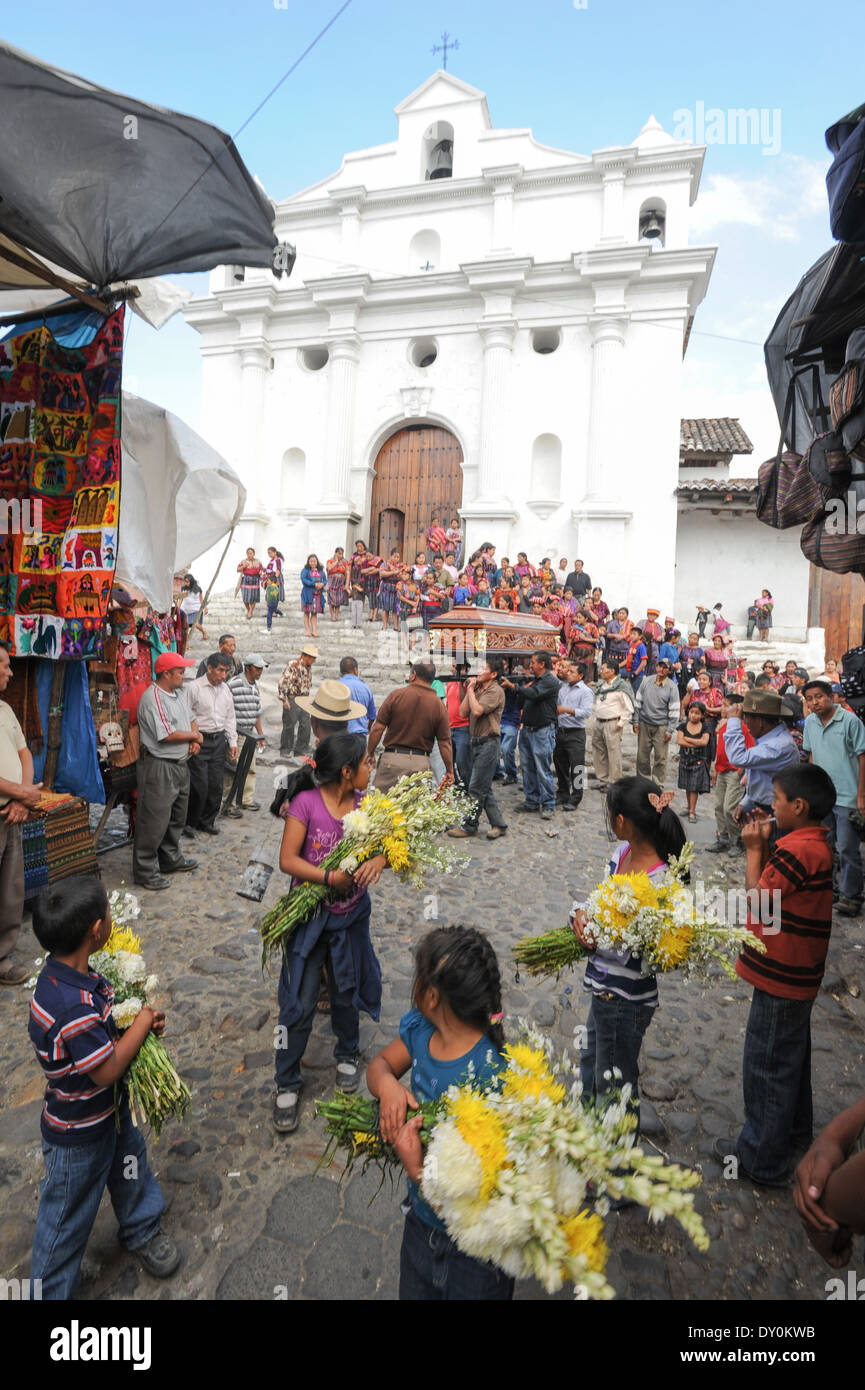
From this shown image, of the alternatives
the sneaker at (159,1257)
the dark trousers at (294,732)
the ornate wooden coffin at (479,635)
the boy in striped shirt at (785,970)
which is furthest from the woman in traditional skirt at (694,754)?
the sneaker at (159,1257)

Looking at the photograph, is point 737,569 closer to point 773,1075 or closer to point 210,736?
point 210,736

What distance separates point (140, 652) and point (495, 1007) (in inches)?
232

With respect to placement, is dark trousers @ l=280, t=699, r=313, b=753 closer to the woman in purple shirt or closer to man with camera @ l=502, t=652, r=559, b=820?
man with camera @ l=502, t=652, r=559, b=820

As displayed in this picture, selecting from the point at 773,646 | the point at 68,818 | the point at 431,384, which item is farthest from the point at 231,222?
the point at 431,384

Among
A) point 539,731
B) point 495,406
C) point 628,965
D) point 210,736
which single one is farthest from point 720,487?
point 628,965

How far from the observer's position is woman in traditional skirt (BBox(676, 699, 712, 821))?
27.2ft

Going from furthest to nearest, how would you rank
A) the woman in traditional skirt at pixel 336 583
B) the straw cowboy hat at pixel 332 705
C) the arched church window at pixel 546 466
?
the arched church window at pixel 546 466, the woman in traditional skirt at pixel 336 583, the straw cowboy hat at pixel 332 705

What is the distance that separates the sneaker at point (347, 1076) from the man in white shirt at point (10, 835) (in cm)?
212

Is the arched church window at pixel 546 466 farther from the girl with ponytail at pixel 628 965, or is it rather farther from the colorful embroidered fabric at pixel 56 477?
the girl with ponytail at pixel 628 965

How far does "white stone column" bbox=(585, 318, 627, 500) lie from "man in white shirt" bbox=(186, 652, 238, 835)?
14907 millimetres

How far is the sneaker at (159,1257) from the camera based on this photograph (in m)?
2.37

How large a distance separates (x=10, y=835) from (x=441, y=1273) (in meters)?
3.64

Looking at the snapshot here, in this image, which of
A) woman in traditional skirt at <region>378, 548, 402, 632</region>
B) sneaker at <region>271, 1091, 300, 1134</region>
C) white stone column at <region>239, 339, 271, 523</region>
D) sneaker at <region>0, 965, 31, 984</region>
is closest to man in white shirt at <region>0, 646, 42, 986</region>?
sneaker at <region>0, 965, 31, 984</region>
